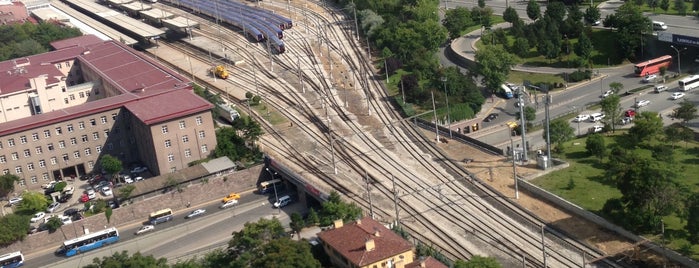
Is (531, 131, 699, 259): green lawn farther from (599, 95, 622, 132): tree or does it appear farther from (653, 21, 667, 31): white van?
(653, 21, 667, 31): white van

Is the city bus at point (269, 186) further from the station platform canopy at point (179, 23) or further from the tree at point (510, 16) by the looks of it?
the station platform canopy at point (179, 23)

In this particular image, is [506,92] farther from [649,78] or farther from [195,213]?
[195,213]

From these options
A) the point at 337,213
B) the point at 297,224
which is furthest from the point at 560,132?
the point at 297,224

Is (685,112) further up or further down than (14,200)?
further up

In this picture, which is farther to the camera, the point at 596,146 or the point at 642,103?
A: the point at 642,103

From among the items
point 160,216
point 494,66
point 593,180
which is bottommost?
point 160,216

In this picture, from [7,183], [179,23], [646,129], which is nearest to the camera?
[646,129]

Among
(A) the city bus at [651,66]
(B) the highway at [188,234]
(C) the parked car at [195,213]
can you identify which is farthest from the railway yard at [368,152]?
(A) the city bus at [651,66]
